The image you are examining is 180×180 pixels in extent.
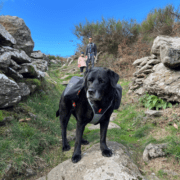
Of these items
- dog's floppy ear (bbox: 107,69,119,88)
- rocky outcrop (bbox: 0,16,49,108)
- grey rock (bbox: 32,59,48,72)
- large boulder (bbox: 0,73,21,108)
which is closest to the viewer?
dog's floppy ear (bbox: 107,69,119,88)

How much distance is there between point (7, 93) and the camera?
3.36 metres

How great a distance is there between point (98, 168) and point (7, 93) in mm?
2667

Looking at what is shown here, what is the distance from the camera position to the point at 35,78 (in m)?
5.34

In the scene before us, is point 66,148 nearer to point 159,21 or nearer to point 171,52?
point 171,52

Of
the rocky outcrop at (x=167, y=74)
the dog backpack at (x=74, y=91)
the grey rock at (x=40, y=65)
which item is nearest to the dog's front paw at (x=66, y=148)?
the dog backpack at (x=74, y=91)

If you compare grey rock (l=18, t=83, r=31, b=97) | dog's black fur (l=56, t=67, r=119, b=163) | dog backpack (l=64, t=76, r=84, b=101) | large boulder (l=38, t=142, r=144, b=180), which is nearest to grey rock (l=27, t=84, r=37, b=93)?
grey rock (l=18, t=83, r=31, b=97)

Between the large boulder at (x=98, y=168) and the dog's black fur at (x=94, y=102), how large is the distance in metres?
0.12

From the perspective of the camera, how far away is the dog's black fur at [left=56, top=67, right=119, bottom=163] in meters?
1.99

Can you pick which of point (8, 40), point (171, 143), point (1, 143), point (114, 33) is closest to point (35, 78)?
point (8, 40)

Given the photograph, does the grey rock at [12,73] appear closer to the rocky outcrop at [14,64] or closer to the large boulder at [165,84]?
the rocky outcrop at [14,64]

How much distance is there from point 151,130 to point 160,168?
1675 mm

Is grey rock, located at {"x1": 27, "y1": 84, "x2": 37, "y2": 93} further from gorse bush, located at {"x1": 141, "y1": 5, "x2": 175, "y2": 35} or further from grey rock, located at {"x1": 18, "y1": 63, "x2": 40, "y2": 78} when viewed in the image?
gorse bush, located at {"x1": 141, "y1": 5, "x2": 175, "y2": 35}

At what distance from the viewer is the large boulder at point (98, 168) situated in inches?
79.4

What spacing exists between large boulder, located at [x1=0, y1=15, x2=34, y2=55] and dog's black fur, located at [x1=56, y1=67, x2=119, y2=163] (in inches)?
219
